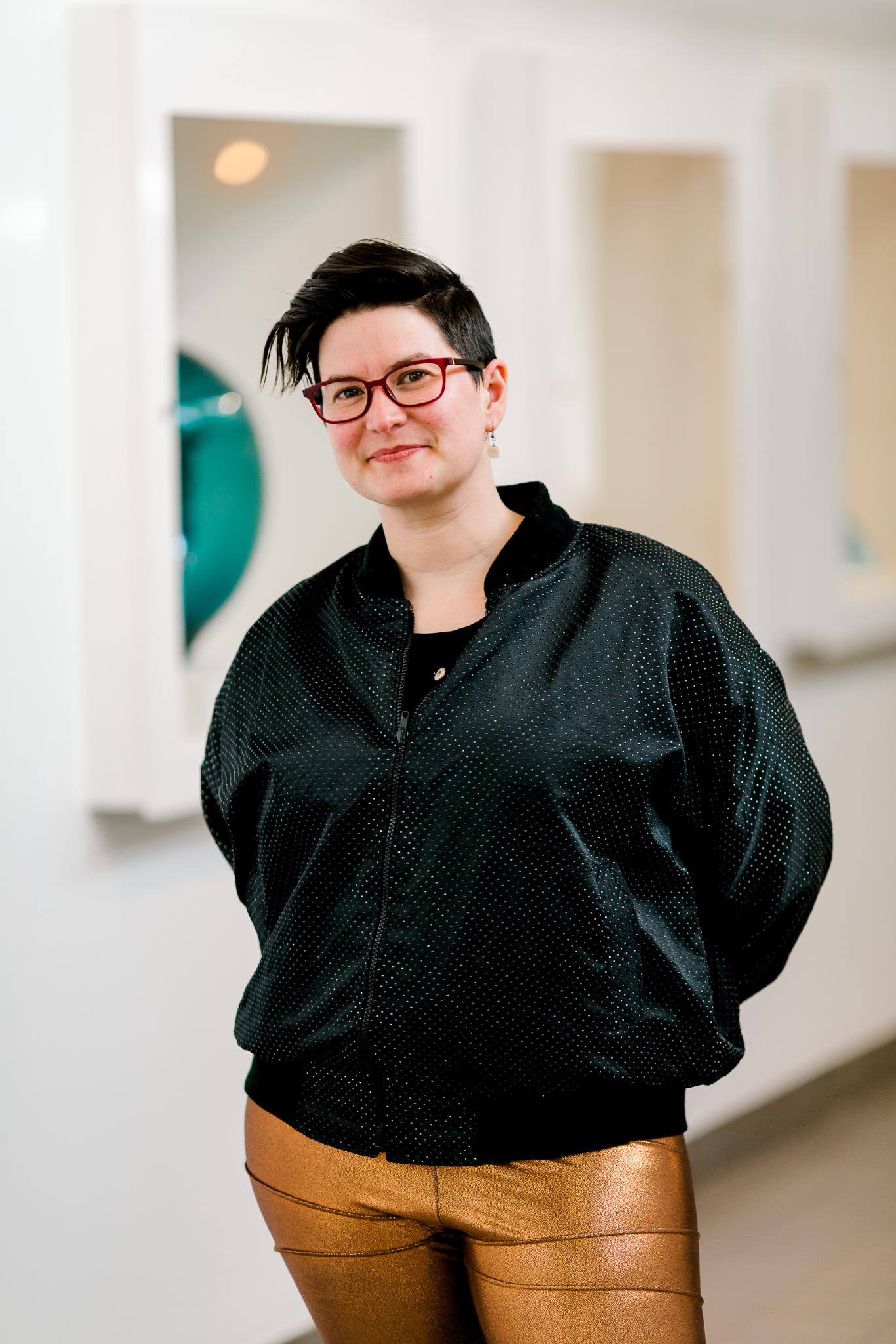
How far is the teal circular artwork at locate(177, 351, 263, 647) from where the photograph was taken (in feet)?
8.63

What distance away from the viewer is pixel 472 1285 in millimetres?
1579

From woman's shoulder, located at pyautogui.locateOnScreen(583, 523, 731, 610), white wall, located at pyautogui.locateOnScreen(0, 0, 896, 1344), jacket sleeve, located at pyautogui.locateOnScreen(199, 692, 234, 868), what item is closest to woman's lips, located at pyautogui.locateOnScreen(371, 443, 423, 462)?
woman's shoulder, located at pyautogui.locateOnScreen(583, 523, 731, 610)

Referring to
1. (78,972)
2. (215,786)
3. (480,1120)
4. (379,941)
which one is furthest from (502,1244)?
(78,972)

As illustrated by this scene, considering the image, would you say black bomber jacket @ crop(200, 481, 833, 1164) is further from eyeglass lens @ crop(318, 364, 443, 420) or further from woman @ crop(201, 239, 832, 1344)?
eyeglass lens @ crop(318, 364, 443, 420)

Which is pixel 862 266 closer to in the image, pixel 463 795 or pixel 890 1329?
pixel 890 1329

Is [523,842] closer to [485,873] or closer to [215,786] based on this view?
[485,873]

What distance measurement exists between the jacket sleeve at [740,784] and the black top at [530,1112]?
195 mm

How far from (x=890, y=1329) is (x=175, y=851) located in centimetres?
163

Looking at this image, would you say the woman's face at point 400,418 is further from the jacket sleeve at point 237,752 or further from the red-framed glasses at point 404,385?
the jacket sleeve at point 237,752

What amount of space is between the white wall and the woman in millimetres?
848

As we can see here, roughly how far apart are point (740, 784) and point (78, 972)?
1298 millimetres

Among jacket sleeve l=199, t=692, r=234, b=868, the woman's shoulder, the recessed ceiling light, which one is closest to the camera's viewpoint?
the woman's shoulder

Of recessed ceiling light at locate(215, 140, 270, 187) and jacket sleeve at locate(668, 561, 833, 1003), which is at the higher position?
recessed ceiling light at locate(215, 140, 270, 187)

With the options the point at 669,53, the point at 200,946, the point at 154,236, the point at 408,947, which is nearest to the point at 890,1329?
the point at 200,946
